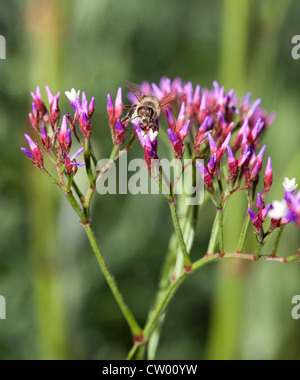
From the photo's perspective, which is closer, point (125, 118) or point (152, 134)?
point (152, 134)

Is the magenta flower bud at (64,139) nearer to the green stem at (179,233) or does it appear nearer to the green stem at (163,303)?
the green stem at (179,233)

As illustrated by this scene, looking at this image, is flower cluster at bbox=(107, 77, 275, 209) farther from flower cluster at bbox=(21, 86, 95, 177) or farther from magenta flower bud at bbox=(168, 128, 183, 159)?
flower cluster at bbox=(21, 86, 95, 177)

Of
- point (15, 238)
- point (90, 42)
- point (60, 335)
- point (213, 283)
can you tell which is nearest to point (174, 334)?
point (213, 283)

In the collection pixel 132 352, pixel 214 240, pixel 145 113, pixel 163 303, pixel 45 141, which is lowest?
pixel 132 352

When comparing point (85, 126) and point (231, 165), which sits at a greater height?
point (85, 126)

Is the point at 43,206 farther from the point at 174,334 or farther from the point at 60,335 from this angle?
the point at 174,334

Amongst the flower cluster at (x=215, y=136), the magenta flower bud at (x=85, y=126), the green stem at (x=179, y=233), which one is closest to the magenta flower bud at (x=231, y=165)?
the flower cluster at (x=215, y=136)

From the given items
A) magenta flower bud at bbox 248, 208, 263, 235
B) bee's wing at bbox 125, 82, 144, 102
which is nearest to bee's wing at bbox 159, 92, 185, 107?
bee's wing at bbox 125, 82, 144, 102

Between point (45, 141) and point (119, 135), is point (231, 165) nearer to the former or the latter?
point (119, 135)

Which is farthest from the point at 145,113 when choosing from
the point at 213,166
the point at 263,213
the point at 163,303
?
the point at 163,303
